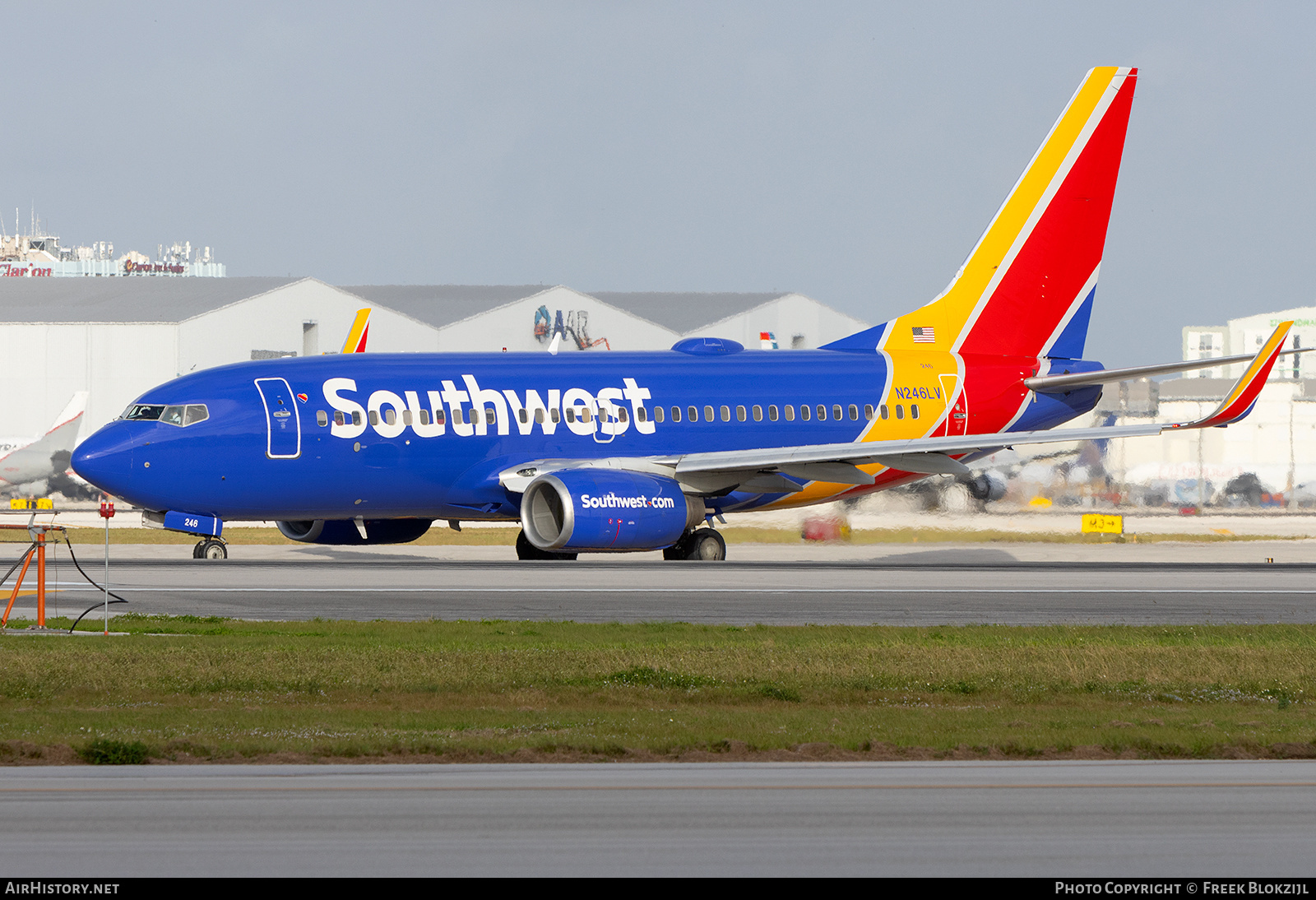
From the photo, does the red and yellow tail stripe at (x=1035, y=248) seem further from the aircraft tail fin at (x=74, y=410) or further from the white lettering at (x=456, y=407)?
the aircraft tail fin at (x=74, y=410)

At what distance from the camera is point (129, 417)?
3259cm

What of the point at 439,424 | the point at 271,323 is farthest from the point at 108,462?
the point at 271,323

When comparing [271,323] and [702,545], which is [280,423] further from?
[271,323]

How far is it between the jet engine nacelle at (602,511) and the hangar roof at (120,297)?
4746cm

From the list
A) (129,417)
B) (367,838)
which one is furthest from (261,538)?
(367,838)

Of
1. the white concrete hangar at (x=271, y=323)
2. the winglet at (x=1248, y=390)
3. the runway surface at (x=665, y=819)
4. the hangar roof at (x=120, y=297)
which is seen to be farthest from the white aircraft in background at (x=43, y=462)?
the runway surface at (x=665, y=819)

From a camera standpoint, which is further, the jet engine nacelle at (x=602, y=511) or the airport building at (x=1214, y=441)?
the airport building at (x=1214, y=441)

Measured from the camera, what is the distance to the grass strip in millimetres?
12375

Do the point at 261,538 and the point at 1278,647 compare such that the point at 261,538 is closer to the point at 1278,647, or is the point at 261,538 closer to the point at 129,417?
the point at 129,417

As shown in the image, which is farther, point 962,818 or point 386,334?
point 386,334

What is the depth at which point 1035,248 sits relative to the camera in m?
40.4

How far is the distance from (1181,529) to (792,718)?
40192 mm

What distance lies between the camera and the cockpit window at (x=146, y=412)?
32.2m

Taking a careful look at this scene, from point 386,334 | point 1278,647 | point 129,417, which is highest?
point 386,334
